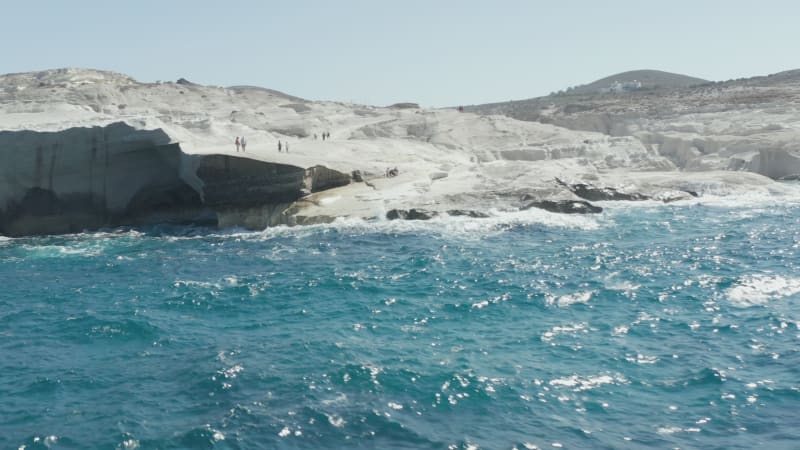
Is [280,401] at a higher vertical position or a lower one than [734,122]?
lower

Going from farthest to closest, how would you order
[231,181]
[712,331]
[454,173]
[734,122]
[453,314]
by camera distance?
[734,122]
[454,173]
[231,181]
[453,314]
[712,331]

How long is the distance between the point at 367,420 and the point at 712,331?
9.61m

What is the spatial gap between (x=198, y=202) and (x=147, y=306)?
614 inches

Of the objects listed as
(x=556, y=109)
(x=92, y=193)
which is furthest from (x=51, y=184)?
(x=556, y=109)

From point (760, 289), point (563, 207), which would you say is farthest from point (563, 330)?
point (563, 207)

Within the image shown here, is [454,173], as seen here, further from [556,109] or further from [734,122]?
[556,109]

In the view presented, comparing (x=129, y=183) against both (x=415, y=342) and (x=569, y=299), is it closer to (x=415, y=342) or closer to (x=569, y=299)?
(x=415, y=342)

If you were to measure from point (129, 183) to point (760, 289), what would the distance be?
29009 millimetres

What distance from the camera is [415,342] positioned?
58.1 ft

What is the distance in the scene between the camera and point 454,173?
1640 inches

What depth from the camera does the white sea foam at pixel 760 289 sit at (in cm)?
2052

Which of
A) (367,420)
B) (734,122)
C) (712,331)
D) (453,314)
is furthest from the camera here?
(734,122)

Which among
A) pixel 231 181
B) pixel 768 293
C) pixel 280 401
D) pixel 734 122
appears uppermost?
pixel 734 122

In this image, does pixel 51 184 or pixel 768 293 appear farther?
pixel 51 184
